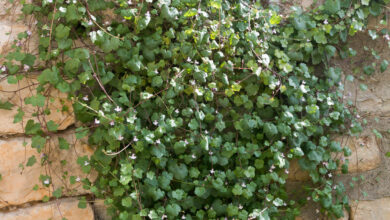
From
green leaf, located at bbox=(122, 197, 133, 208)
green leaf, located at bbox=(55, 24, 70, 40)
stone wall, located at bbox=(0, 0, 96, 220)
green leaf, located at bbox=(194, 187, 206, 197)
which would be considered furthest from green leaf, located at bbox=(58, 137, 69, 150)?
green leaf, located at bbox=(194, 187, 206, 197)

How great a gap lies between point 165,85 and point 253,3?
742 millimetres

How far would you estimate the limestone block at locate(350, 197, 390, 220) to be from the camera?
2.47 meters

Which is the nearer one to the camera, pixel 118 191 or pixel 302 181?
pixel 118 191

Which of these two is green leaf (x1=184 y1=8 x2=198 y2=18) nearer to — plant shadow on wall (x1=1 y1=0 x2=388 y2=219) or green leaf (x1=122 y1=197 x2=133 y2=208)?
plant shadow on wall (x1=1 y1=0 x2=388 y2=219)

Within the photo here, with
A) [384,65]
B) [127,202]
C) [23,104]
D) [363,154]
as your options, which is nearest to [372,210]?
[363,154]

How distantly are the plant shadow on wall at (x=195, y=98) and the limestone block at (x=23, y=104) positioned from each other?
0.13 ft

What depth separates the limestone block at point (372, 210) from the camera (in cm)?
247

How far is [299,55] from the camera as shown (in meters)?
2.34

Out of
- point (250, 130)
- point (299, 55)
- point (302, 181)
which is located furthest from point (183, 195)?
point (299, 55)

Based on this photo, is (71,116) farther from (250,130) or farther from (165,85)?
(250,130)

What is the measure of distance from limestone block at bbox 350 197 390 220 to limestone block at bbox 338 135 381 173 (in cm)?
21

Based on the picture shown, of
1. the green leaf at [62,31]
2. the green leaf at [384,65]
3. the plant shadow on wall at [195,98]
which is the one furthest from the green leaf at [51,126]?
the green leaf at [384,65]

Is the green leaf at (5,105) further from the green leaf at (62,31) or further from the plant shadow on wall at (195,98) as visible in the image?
the green leaf at (62,31)

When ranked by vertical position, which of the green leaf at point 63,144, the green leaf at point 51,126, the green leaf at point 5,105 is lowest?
the green leaf at point 63,144
